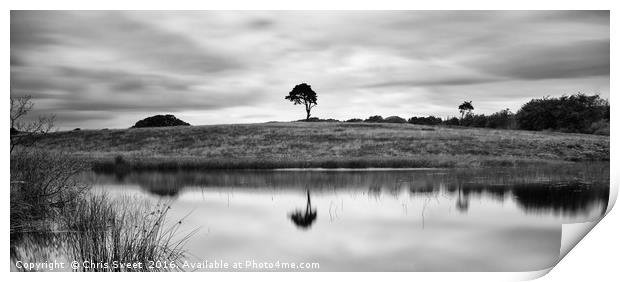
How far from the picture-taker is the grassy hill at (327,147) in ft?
53.3

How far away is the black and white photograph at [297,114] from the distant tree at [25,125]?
0.03m

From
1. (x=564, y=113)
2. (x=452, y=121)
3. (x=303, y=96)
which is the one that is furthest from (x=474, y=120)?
(x=303, y=96)

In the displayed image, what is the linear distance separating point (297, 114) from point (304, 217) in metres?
1.95

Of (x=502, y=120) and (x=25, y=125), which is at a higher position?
(x=502, y=120)

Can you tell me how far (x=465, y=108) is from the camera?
11328 millimetres

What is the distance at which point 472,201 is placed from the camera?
1146cm

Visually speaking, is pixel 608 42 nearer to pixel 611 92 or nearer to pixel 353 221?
pixel 611 92

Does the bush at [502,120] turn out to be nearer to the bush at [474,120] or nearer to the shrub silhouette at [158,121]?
the bush at [474,120]

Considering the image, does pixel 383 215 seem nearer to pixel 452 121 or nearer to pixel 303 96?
pixel 303 96

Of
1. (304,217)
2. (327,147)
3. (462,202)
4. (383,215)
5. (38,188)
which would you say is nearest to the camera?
(38,188)

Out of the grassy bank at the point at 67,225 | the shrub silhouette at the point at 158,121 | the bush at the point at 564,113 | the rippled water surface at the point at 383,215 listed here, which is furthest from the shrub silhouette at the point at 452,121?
the grassy bank at the point at 67,225

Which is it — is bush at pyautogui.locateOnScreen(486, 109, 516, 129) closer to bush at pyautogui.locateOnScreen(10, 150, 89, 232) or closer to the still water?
the still water
